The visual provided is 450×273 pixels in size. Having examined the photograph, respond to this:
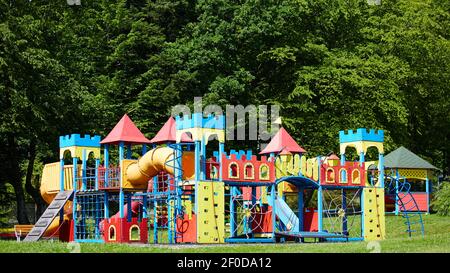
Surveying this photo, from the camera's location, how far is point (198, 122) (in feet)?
101

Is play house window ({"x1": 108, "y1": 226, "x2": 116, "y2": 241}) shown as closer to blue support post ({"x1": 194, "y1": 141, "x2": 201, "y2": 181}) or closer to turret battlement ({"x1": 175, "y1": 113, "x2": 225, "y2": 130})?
blue support post ({"x1": 194, "y1": 141, "x2": 201, "y2": 181})

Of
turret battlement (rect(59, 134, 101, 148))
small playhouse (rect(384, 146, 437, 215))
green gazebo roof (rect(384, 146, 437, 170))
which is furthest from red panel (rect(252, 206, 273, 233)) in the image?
green gazebo roof (rect(384, 146, 437, 170))

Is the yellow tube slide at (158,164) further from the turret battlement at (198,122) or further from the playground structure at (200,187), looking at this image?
the turret battlement at (198,122)

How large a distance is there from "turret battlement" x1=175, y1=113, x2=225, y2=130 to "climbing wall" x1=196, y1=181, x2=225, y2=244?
1978 mm

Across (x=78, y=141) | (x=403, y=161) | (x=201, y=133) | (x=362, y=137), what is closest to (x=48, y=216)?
(x=78, y=141)

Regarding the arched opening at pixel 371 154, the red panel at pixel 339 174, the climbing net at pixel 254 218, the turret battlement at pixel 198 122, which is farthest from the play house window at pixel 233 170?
the arched opening at pixel 371 154

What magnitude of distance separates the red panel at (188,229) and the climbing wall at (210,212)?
30cm

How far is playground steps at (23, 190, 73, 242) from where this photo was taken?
33466mm

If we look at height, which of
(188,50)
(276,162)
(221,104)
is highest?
(188,50)

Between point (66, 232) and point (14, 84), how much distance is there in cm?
863

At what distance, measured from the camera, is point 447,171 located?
216 feet

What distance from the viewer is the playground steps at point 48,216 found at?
110ft
